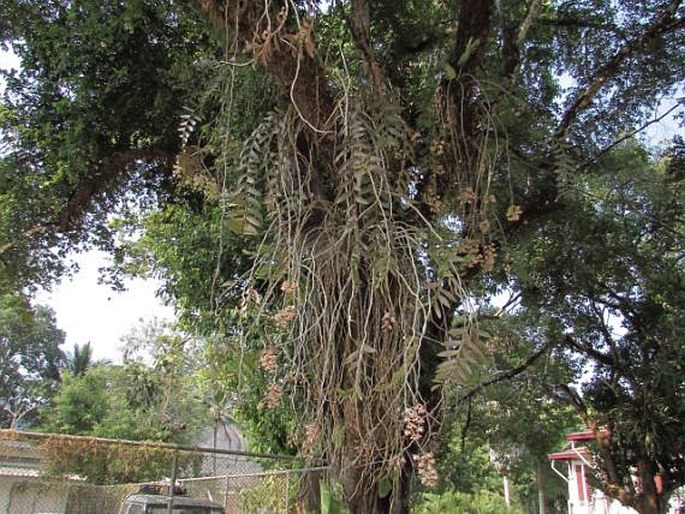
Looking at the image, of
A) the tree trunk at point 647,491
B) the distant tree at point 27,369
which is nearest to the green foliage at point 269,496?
the tree trunk at point 647,491

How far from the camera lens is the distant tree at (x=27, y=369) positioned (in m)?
29.0

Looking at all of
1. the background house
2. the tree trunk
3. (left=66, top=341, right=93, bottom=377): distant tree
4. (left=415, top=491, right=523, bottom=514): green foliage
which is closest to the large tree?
the tree trunk

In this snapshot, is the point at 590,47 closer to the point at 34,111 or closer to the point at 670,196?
the point at 670,196

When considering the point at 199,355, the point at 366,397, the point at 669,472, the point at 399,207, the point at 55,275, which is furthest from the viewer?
the point at 669,472

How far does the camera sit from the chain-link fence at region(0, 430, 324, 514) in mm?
4445

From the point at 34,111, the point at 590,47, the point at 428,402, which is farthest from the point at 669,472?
the point at 34,111

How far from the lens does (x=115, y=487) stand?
636 cm

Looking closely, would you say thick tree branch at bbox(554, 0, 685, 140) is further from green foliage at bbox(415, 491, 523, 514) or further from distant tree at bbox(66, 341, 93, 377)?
distant tree at bbox(66, 341, 93, 377)

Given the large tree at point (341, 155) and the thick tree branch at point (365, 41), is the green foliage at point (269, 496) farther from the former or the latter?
the thick tree branch at point (365, 41)

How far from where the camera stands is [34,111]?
548 centimetres

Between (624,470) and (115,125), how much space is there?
360 inches

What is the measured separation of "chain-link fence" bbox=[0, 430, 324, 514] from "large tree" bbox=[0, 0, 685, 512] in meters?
1.16

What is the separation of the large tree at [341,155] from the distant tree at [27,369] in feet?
81.1

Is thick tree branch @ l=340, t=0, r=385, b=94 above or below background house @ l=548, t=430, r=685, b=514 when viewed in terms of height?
above
